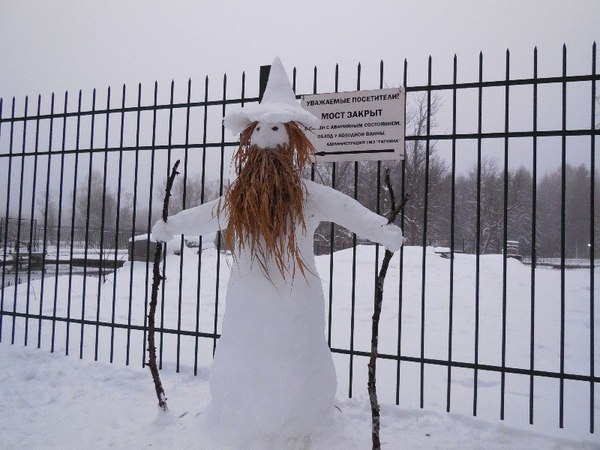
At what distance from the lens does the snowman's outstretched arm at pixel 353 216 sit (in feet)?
7.04

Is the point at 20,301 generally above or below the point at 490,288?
below

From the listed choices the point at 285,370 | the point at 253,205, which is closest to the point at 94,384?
the point at 285,370

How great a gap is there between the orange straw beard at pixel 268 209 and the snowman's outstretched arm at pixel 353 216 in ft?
0.40

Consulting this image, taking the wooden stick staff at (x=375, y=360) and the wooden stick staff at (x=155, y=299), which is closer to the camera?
the wooden stick staff at (x=375, y=360)

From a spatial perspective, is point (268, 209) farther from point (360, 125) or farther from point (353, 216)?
point (360, 125)

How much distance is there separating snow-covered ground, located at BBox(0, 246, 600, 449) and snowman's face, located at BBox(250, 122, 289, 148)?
1.47 metres

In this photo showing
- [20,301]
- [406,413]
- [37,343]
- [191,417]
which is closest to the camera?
[191,417]

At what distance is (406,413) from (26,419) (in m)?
2.67

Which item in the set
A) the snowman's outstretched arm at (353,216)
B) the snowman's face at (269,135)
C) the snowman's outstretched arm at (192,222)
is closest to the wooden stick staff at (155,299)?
the snowman's outstretched arm at (192,222)

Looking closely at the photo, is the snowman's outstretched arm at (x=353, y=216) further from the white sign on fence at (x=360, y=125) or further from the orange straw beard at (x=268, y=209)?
the white sign on fence at (x=360, y=125)

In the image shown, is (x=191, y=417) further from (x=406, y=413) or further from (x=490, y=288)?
(x=490, y=288)

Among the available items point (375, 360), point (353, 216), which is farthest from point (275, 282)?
point (375, 360)

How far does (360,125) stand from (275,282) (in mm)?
1412

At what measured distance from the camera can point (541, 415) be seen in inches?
116
